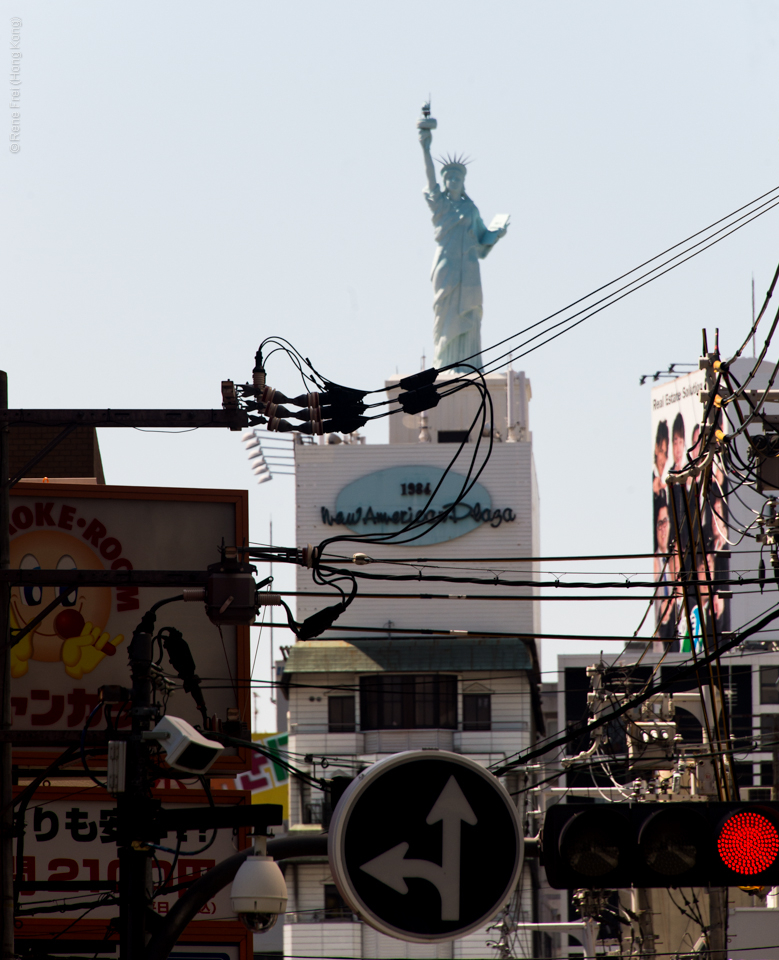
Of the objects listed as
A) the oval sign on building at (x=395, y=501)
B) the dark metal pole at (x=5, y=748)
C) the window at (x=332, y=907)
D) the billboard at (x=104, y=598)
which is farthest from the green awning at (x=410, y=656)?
the dark metal pole at (x=5, y=748)

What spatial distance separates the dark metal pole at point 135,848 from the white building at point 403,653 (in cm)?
4635

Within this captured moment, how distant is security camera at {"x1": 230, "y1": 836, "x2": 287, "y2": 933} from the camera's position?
7.79 meters

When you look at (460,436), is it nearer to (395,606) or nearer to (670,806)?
(395,606)

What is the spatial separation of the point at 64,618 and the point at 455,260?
182 ft

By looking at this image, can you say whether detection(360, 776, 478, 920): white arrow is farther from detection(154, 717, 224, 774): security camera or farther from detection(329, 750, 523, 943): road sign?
detection(154, 717, 224, 774): security camera

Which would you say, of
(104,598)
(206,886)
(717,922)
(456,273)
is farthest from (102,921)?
(456,273)

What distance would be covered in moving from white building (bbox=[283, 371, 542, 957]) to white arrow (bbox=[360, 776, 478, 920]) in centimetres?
4958

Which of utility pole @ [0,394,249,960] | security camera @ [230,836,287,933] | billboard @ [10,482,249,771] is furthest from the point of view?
billboard @ [10,482,249,771]

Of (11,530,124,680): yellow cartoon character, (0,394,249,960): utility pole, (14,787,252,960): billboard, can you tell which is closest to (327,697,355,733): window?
(14,787,252,960): billboard

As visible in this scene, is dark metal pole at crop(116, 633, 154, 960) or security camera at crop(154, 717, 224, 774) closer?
security camera at crop(154, 717, 224, 774)

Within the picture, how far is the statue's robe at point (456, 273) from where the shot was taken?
7012cm

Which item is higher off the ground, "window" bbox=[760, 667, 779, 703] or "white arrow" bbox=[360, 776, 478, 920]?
"white arrow" bbox=[360, 776, 478, 920]

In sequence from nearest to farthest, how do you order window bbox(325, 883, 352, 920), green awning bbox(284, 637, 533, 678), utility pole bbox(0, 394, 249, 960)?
utility pole bbox(0, 394, 249, 960) → window bbox(325, 883, 352, 920) → green awning bbox(284, 637, 533, 678)

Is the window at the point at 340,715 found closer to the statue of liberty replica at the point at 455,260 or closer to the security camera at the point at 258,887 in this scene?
the statue of liberty replica at the point at 455,260
